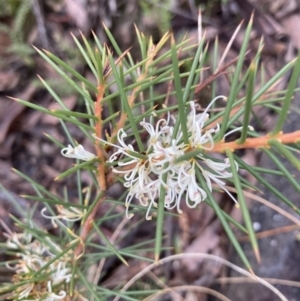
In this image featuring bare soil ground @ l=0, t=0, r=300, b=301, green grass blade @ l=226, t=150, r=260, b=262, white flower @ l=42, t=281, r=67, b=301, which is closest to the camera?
green grass blade @ l=226, t=150, r=260, b=262

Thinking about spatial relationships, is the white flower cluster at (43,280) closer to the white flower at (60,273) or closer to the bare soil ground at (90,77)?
the white flower at (60,273)

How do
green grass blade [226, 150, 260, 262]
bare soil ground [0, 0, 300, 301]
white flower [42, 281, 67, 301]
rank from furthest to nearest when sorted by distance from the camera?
bare soil ground [0, 0, 300, 301] → white flower [42, 281, 67, 301] → green grass blade [226, 150, 260, 262]

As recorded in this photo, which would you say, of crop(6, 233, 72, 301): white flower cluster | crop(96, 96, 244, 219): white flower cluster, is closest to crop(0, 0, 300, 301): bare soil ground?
crop(6, 233, 72, 301): white flower cluster

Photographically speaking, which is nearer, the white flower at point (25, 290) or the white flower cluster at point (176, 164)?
the white flower cluster at point (176, 164)

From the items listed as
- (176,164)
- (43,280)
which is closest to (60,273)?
(43,280)

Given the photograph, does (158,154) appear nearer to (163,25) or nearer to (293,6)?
(163,25)

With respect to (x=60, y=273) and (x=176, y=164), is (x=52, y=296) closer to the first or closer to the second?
(x=60, y=273)

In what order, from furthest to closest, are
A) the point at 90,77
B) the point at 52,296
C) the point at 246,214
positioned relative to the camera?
the point at 90,77 < the point at 52,296 < the point at 246,214

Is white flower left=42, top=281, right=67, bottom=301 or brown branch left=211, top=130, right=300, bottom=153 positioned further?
white flower left=42, top=281, right=67, bottom=301

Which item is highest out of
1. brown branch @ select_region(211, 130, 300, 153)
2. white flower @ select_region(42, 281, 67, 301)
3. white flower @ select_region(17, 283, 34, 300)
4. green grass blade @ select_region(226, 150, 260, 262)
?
brown branch @ select_region(211, 130, 300, 153)

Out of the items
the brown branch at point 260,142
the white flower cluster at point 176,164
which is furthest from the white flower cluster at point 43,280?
the brown branch at point 260,142

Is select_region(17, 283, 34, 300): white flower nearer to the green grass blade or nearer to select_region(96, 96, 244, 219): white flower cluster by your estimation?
select_region(96, 96, 244, 219): white flower cluster

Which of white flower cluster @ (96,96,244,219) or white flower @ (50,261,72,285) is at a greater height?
white flower cluster @ (96,96,244,219)
